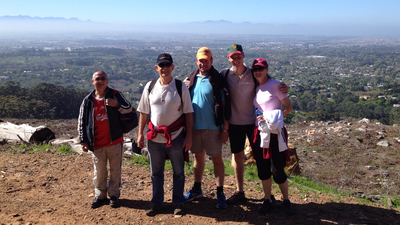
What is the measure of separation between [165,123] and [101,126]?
863 mm

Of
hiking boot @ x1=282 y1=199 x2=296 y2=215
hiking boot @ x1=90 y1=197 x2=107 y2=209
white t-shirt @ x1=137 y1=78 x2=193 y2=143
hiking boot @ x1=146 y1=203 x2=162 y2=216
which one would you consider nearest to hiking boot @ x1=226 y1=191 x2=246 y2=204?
hiking boot @ x1=282 y1=199 x2=296 y2=215

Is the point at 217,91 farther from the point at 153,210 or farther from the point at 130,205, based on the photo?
the point at 130,205

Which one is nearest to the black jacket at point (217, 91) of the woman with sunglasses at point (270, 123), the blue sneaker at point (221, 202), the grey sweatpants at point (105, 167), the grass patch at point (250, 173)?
the woman with sunglasses at point (270, 123)

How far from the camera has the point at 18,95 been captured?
24.8 meters

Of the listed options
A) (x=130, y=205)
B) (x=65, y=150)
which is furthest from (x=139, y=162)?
(x=130, y=205)

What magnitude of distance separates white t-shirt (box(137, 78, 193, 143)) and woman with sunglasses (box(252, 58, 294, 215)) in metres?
0.88

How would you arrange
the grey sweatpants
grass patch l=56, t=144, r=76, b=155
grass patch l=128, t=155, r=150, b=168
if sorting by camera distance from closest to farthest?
the grey sweatpants, grass patch l=128, t=155, r=150, b=168, grass patch l=56, t=144, r=76, b=155

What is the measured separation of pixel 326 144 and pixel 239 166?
278 inches

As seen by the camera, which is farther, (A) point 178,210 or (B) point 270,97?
(A) point 178,210

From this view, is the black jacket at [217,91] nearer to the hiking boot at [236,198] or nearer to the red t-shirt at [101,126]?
the hiking boot at [236,198]

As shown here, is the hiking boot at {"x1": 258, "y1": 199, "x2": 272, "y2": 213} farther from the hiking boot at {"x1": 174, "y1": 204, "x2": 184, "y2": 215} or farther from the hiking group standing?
the hiking boot at {"x1": 174, "y1": 204, "x2": 184, "y2": 215}

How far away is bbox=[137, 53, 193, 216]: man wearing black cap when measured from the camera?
3363 millimetres

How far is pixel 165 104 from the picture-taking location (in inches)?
132

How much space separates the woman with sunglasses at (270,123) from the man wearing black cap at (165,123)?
87 cm
